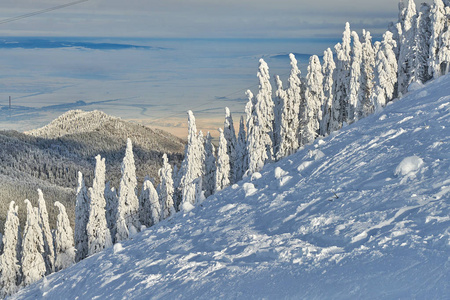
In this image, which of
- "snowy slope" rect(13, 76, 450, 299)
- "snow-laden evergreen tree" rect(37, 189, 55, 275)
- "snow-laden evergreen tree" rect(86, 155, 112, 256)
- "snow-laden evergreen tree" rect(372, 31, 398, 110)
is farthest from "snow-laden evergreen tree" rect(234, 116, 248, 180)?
"snowy slope" rect(13, 76, 450, 299)

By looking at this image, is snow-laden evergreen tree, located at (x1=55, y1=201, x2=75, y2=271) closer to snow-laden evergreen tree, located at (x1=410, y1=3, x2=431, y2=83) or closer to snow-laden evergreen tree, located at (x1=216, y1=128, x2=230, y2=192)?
snow-laden evergreen tree, located at (x1=216, y1=128, x2=230, y2=192)

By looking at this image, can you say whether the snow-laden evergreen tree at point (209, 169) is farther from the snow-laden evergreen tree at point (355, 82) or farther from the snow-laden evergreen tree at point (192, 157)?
the snow-laden evergreen tree at point (355, 82)

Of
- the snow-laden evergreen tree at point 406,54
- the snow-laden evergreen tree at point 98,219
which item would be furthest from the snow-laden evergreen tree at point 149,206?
the snow-laden evergreen tree at point 406,54

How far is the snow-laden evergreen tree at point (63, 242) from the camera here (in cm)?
4341

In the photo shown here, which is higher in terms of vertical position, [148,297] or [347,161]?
[347,161]

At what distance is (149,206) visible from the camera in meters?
44.9

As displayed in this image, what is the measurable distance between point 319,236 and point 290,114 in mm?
33072

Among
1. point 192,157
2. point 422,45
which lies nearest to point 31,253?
point 192,157

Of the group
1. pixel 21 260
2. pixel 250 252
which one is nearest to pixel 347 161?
pixel 250 252

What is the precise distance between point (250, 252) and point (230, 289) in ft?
5.04

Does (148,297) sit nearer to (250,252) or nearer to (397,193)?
(250,252)

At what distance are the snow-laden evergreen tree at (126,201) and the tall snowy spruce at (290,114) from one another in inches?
534

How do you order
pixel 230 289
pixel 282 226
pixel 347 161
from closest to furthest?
pixel 230 289 → pixel 282 226 → pixel 347 161

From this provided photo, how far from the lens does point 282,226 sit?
1046cm
